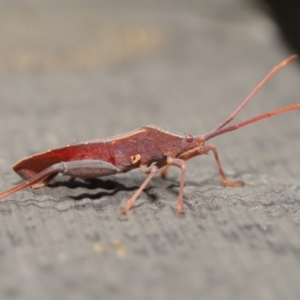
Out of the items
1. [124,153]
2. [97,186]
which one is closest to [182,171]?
[124,153]

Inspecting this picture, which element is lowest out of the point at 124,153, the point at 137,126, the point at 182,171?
the point at 137,126

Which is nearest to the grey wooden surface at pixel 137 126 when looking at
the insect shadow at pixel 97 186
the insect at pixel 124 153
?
the insect shadow at pixel 97 186

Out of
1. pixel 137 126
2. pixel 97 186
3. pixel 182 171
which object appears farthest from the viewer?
pixel 137 126

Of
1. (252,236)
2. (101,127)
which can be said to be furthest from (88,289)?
(101,127)

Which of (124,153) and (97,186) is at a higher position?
(124,153)

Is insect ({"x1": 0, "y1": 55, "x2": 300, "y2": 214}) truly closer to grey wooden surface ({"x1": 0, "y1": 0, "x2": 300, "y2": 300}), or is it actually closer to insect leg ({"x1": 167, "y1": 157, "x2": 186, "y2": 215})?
insect leg ({"x1": 167, "y1": 157, "x2": 186, "y2": 215})

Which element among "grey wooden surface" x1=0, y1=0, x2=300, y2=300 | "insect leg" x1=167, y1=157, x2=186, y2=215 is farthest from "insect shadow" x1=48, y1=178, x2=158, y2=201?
"insect leg" x1=167, y1=157, x2=186, y2=215

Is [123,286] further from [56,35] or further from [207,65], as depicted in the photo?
[56,35]

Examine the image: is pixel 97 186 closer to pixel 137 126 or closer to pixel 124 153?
pixel 124 153

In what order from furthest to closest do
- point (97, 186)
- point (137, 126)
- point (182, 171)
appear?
1. point (137, 126)
2. point (97, 186)
3. point (182, 171)
